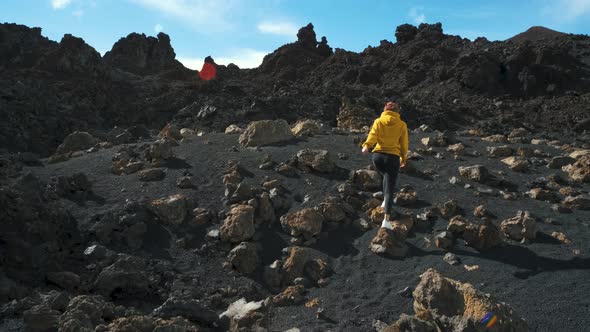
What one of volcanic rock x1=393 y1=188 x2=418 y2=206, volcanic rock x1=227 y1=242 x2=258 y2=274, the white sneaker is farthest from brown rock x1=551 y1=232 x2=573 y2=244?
volcanic rock x1=227 y1=242 x2=258 y2=274

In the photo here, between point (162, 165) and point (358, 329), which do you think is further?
point (162, 165)

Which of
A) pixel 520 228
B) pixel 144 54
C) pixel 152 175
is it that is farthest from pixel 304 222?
pixel 144 54

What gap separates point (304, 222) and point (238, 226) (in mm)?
781

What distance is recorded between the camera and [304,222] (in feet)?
18.3

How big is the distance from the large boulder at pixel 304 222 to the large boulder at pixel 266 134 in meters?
3.07

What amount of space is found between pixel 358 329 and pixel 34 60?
27191mm

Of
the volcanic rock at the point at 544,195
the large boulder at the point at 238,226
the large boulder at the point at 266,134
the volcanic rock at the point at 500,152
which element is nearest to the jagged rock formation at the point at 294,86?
the large boulder at the point at 266,134

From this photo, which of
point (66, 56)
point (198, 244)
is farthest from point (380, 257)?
point (66, 56)

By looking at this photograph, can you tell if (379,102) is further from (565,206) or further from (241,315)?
(241,315)

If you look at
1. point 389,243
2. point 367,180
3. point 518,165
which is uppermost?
point 518,165

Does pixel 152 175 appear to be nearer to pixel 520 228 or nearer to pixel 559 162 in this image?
pixel 520 228

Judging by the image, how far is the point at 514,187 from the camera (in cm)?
668

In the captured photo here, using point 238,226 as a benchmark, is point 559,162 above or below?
above

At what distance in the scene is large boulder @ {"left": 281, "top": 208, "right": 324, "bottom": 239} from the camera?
552 cm
